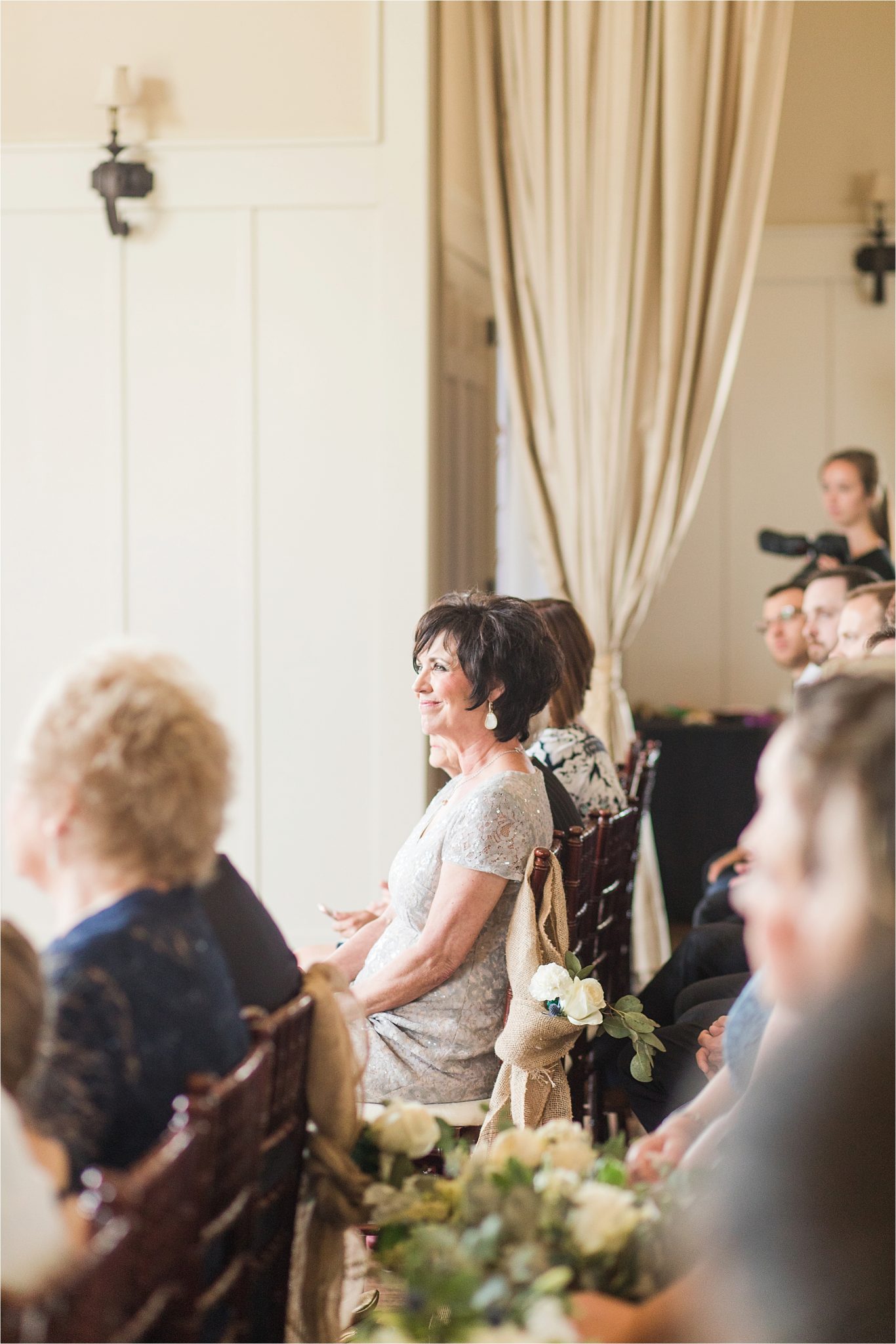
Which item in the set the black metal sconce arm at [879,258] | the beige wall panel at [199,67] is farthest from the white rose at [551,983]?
the black metal sconce arm at [879,258]

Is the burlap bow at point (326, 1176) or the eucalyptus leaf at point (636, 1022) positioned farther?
the eucalyptus leaf at point (636, 1022)

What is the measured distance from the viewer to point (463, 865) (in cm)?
213

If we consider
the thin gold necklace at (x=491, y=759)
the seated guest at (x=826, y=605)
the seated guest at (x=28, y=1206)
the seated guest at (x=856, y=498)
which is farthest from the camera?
the seated guest at (x=856, y=498)

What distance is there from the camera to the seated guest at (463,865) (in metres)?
2.14

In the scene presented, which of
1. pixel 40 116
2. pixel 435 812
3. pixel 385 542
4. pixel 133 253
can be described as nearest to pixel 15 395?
pixel 133 253

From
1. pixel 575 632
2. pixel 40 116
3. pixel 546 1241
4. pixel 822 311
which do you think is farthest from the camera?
pixel 822 311

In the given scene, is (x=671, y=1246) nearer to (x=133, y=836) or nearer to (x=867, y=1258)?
(x=867, y=1258)

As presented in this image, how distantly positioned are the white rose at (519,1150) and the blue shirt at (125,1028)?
0.32 m

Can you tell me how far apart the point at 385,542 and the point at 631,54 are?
177cm

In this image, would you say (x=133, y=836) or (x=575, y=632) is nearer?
(x=133, y=836)

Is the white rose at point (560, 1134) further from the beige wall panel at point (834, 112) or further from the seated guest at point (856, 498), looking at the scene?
the beige wall panel at point (834, 112)

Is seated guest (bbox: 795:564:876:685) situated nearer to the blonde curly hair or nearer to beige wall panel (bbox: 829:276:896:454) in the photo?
the blonde curly hair

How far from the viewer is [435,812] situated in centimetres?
242

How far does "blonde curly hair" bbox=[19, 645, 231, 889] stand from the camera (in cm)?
119
